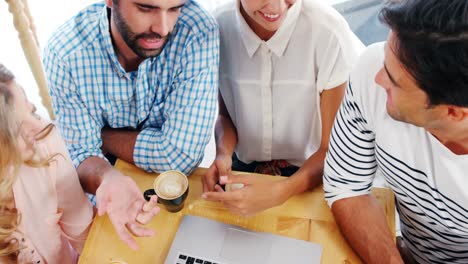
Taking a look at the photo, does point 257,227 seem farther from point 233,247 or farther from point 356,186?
point 356,186

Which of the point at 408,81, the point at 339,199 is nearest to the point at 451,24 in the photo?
the point at 408,81

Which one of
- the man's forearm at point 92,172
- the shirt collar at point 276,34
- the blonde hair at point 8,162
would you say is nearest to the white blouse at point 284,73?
the shirt collar at point 276,34

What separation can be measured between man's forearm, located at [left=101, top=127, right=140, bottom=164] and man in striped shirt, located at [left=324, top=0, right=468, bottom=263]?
0.57 m

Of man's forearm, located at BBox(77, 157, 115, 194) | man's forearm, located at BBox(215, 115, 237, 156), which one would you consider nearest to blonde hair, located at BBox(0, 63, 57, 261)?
man's forearm, located at BBox(77, 157, 115, 194)

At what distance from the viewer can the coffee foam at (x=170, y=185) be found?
1104 millimetres

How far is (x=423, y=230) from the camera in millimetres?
1164

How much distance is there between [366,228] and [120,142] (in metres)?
0.75

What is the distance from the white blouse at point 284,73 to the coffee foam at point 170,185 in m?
0.41

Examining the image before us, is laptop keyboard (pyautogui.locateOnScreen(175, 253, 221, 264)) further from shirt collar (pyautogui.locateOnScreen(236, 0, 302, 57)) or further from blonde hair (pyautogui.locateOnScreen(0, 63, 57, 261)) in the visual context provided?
shirt collar (pyautogui.locateOnScreen(236, 0, 302, 57))

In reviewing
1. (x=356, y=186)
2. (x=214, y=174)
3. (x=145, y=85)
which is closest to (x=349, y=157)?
(x=356, y=186)

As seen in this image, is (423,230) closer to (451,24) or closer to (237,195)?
(237,195)

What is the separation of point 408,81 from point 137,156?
2.46ft

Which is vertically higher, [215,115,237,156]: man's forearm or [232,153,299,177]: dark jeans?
[215,115,237,156]: man's forearm

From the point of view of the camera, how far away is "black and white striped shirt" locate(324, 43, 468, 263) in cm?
97
